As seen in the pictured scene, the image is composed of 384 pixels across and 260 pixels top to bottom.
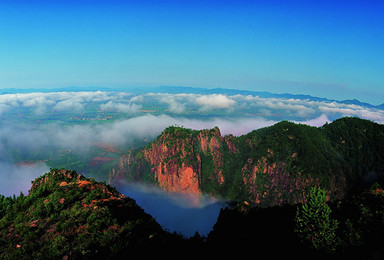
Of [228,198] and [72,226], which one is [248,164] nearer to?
[228,198]

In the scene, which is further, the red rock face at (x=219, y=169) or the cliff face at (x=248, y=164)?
the red rock face at (x=219, y=169)

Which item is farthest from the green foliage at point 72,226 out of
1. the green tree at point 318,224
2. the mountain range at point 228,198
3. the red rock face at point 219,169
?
the red rock face at point 219,169

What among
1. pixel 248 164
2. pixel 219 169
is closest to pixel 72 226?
pixel 219 169

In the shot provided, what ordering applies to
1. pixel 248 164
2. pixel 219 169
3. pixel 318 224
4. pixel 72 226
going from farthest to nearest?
pixel 219 169 → pixel 248 164 → pixel 72 226 → pixel 318 224

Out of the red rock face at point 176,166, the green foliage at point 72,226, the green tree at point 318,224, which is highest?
the green tree at point 318,224

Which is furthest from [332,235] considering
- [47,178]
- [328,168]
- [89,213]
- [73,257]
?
[328,168]

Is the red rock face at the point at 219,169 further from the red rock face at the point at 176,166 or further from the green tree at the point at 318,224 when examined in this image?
the green tree at the point at 318,224

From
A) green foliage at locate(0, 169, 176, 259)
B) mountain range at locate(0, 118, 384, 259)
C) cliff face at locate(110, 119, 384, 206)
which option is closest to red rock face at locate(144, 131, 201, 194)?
cliff face at locate(110, 119, 384, 206)

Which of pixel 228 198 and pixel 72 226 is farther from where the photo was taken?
pixel 228 198
